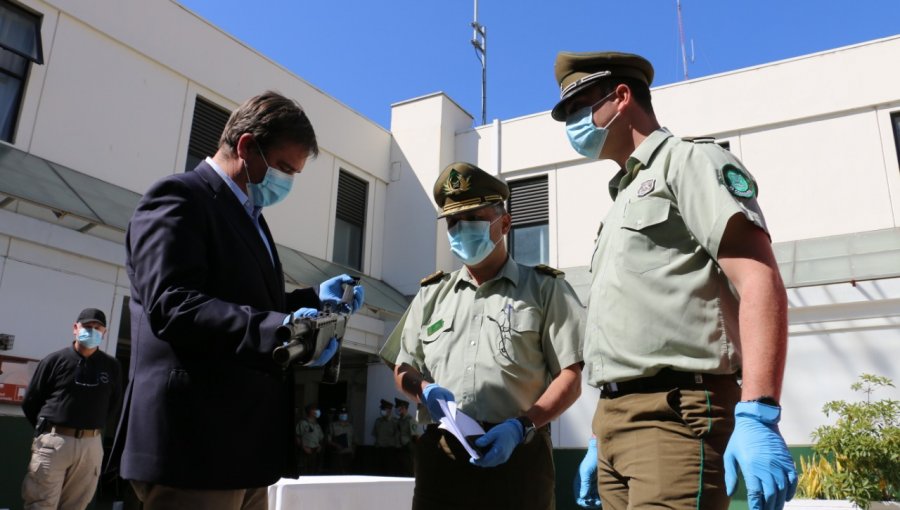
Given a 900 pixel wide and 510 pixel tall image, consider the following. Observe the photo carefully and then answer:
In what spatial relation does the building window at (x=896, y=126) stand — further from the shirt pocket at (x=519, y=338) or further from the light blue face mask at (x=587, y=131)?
the light blue face mask at (x=587, y=131)

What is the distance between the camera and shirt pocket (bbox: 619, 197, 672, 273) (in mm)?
2016

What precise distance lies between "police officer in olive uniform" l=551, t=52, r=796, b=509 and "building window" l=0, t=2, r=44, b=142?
7935 millimetres

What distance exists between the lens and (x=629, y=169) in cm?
228

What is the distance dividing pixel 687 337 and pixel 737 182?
1.44ft

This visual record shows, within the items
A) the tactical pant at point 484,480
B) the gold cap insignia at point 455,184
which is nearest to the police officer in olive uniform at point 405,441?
the gold cap insignia at point 455,184

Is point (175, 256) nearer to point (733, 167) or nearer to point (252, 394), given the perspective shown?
point (252, 394)

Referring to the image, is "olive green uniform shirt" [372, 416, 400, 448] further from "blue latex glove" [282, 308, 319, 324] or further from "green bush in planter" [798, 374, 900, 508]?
"blue latex glove" [282, 308, 319, 324]

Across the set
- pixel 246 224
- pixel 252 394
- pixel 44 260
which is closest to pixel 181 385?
pixel 252 394

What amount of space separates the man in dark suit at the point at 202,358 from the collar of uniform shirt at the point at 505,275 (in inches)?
45.1

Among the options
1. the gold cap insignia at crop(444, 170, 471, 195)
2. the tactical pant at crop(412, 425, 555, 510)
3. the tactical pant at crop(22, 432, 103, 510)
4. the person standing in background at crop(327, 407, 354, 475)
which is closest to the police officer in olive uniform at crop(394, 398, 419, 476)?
the person standing in background at crop(327, 407, 354, 475)

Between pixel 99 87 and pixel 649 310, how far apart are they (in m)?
8.66

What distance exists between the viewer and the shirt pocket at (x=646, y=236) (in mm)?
2016

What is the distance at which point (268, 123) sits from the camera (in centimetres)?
225

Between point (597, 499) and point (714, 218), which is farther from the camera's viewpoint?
point (597, 499)
